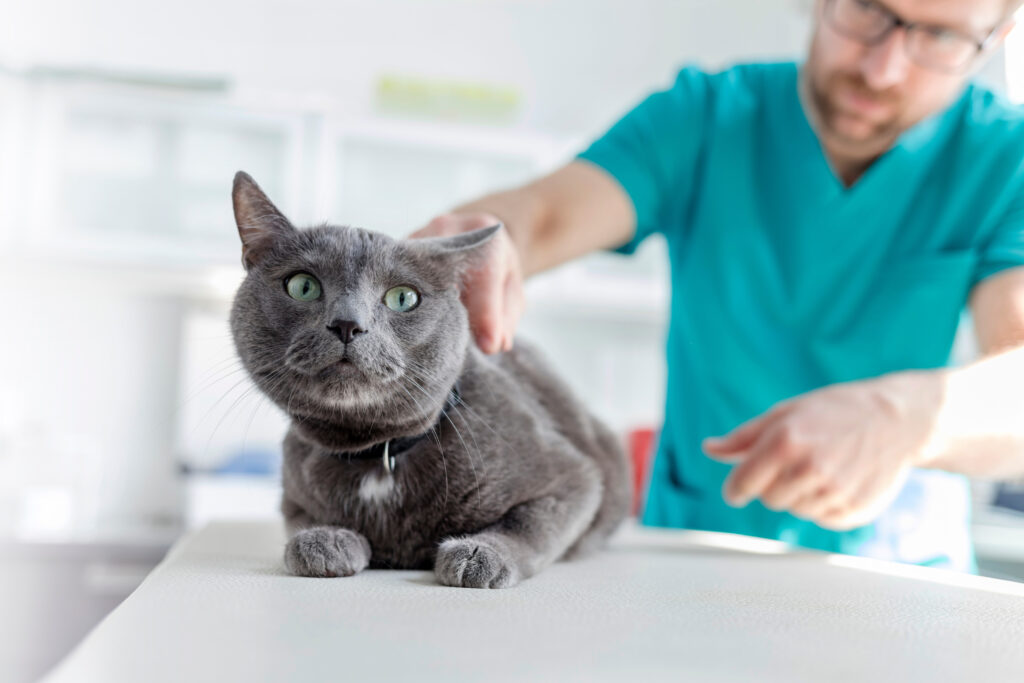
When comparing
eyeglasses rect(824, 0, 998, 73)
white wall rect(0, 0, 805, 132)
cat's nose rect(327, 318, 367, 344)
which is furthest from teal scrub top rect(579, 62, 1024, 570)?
white wall rect(0, 0, 805, 132)

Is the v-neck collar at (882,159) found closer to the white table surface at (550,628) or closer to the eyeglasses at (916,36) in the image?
the eyeglasses at (916,36)

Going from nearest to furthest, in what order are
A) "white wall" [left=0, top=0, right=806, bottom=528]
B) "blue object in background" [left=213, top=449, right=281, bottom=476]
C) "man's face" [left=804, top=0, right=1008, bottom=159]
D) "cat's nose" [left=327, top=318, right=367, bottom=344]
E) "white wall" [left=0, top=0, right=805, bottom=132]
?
"cat's nose" [left=327, top=318, right=367, bottom=344] < "man's face" [left=804, top=0, right=1008, bottom=159] < "blue object in background" [left=213, top=449, right=281, bottom=476] < "white wall" [left=0, top=0, right=806, bottom=528] < "white wall" [left=0, top=0, right=805, bottom=132]

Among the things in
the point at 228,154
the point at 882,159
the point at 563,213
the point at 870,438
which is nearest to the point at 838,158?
the point at 882,159

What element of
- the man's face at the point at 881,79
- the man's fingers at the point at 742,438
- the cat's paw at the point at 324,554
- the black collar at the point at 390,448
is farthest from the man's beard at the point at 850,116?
the cat's paw at the point at 324,554

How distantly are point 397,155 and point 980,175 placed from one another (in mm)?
2183

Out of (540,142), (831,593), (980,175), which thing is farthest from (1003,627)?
(540,142)

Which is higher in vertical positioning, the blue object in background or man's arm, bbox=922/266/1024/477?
man's arm, bbox=922/266/1024/477

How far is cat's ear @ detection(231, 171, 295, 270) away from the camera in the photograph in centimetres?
84

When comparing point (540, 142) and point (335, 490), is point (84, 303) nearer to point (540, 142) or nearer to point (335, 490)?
point (540, 142)

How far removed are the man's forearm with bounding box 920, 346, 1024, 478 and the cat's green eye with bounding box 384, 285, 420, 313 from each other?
606mm

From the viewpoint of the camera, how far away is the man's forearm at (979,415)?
3.38 feet

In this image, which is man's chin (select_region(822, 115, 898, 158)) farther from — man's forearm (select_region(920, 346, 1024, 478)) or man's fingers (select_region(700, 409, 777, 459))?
man's fingers (select_region(700, 409, 777, 459))

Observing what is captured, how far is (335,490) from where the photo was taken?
2.97 feet

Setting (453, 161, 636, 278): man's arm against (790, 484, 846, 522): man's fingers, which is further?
(453, 161, 636, 278): man's arm
